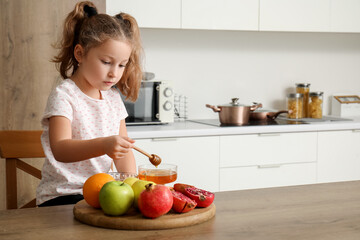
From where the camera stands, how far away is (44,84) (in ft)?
8.29

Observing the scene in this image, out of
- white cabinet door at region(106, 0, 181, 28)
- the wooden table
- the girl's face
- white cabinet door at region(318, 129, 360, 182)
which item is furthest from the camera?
white cabinet door at region(318, 129, 360, 182)

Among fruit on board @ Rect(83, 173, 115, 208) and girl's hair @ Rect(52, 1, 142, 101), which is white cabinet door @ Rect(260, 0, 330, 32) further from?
fruit on board @ Rect(83, 173, 115, 208)

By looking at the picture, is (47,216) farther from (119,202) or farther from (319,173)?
(319,173)

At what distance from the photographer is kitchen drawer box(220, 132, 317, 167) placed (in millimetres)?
2797

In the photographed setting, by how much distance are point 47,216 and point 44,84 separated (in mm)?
1473

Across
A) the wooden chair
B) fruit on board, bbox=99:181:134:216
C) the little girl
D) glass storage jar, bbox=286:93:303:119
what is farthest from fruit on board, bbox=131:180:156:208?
glass storage jar, bbox=286:93:303:119

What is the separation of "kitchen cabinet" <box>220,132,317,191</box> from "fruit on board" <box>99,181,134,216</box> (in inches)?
66.6

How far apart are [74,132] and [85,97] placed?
4.9 inches

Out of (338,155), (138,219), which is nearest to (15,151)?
(138,219)

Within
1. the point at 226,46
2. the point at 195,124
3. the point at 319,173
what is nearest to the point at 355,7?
the point at 226,46

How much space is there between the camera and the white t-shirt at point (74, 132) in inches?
62.5

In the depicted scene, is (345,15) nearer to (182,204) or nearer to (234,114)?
(234,114)

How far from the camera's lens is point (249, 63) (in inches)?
138

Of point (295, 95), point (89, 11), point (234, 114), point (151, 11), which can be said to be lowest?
point (234, 114)
